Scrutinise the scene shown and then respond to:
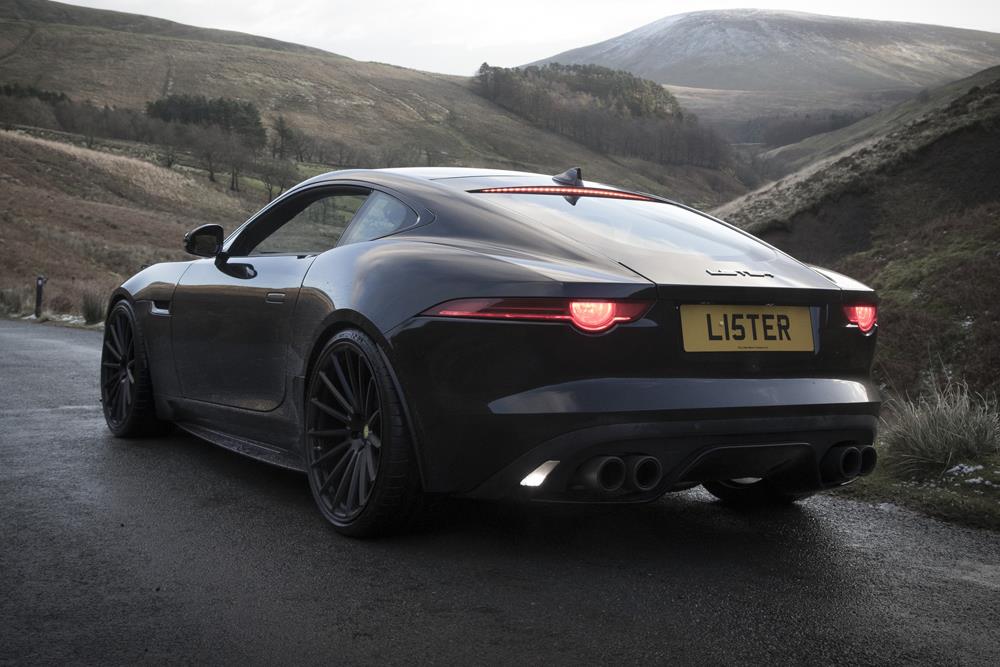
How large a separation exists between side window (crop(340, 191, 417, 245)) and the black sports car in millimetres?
10

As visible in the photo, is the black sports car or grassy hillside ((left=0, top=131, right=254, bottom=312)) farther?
grassy hillside ((left=0, top=131, right=254, bottom=312))

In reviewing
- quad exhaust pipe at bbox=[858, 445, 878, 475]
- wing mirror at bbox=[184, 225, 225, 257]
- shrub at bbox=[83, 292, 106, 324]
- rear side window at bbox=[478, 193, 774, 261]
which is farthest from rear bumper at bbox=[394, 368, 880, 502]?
shrub at bbox=[83, 292, 106, 324]

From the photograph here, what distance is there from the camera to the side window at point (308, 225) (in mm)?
4371

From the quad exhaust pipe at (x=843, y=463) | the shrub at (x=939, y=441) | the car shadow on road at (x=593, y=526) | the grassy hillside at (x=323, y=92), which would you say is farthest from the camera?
the grassy hillside at (x=323, y=92)

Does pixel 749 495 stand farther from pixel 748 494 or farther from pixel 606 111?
pixel 606 111

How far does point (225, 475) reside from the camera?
4992 mm

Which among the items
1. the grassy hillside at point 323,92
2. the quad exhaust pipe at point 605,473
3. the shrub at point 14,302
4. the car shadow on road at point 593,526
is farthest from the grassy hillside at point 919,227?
the grassy hillside at point 323,92

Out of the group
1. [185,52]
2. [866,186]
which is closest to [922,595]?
[866,186]

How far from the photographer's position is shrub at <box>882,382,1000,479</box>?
198 inches

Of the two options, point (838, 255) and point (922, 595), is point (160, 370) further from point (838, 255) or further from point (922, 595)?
point (838, 255)

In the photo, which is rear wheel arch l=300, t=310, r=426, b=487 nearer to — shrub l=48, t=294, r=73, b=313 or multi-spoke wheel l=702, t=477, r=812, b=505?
multi-spoke wheel l=702, t=477, r=812, b=505

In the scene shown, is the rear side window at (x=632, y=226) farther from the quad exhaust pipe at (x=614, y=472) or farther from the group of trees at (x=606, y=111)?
the group of trees at (x=606, y=111)

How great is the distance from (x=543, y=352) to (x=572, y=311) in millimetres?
156

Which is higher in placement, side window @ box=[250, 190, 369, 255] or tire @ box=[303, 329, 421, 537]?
side window @ box=[250, 190, 369, 255]
